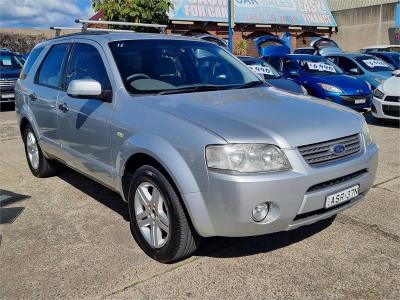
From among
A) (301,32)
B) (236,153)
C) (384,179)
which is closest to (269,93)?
(236,153)

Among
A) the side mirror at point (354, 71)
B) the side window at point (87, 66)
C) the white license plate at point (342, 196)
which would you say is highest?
the side window at point (87, 66)

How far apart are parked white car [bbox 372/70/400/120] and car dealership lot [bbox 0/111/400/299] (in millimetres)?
4334

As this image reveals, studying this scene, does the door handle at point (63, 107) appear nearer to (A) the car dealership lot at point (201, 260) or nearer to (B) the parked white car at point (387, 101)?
(A) the car dealership lot at point (201, 260)

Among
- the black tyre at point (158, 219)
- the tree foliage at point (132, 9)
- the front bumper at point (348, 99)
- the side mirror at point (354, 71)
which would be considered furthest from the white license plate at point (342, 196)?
the tree foliage at point (132, 9)

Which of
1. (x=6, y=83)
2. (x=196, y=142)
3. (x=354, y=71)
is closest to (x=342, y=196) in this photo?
(x=196, y=142)

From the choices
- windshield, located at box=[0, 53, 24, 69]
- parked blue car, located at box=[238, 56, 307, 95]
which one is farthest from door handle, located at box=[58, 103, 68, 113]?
windshield, located at box=[0, 53, 24, 69]

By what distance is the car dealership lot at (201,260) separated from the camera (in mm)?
2910

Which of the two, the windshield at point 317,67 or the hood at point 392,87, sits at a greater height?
the windshield at point 317,67

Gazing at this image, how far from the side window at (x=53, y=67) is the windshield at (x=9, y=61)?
9.82m

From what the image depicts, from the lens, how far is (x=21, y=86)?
219 inches

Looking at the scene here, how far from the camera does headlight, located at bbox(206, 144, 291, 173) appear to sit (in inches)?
107

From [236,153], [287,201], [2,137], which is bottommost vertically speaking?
[2,137]

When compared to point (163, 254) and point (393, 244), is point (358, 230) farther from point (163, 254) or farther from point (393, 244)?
point (163, 254)

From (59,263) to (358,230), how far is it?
2504 millimetres
